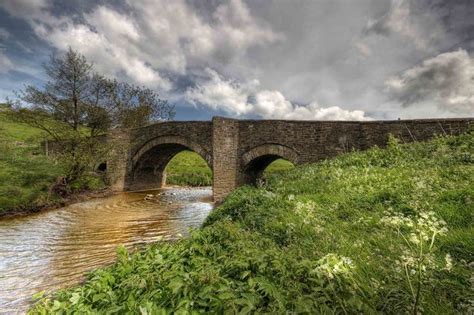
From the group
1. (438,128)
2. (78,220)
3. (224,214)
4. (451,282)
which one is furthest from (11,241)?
(438,128)

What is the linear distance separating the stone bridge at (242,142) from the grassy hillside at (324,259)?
5761 millimetres

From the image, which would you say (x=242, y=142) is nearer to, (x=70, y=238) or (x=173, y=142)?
(x=173, y=142)

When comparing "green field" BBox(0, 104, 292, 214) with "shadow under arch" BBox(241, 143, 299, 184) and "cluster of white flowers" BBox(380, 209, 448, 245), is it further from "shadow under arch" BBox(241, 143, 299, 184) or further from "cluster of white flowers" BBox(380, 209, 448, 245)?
"cluster of white flowers" BBox(380, 209, 448, 245)

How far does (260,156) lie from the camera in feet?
54.0

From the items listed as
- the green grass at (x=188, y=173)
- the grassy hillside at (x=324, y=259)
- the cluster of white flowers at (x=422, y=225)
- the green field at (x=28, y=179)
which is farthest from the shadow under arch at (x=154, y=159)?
the cluster of white flowers at (x=422, y=225)

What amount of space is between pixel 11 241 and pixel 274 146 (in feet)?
40.6

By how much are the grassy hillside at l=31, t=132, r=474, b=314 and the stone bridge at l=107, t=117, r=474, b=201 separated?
18.9 ft

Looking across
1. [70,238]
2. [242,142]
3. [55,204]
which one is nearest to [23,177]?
[55,204]

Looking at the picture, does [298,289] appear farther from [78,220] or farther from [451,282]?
[78,220]

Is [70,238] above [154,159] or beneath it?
beneath

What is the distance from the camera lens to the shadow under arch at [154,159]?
20172 mm

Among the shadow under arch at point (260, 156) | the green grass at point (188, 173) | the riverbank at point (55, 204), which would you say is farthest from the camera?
the green grass at point (188, 173)

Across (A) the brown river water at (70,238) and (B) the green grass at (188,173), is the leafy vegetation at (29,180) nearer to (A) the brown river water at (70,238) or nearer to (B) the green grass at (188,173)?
(A) the brown river water at (70,238)

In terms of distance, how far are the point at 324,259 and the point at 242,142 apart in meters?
14.4
